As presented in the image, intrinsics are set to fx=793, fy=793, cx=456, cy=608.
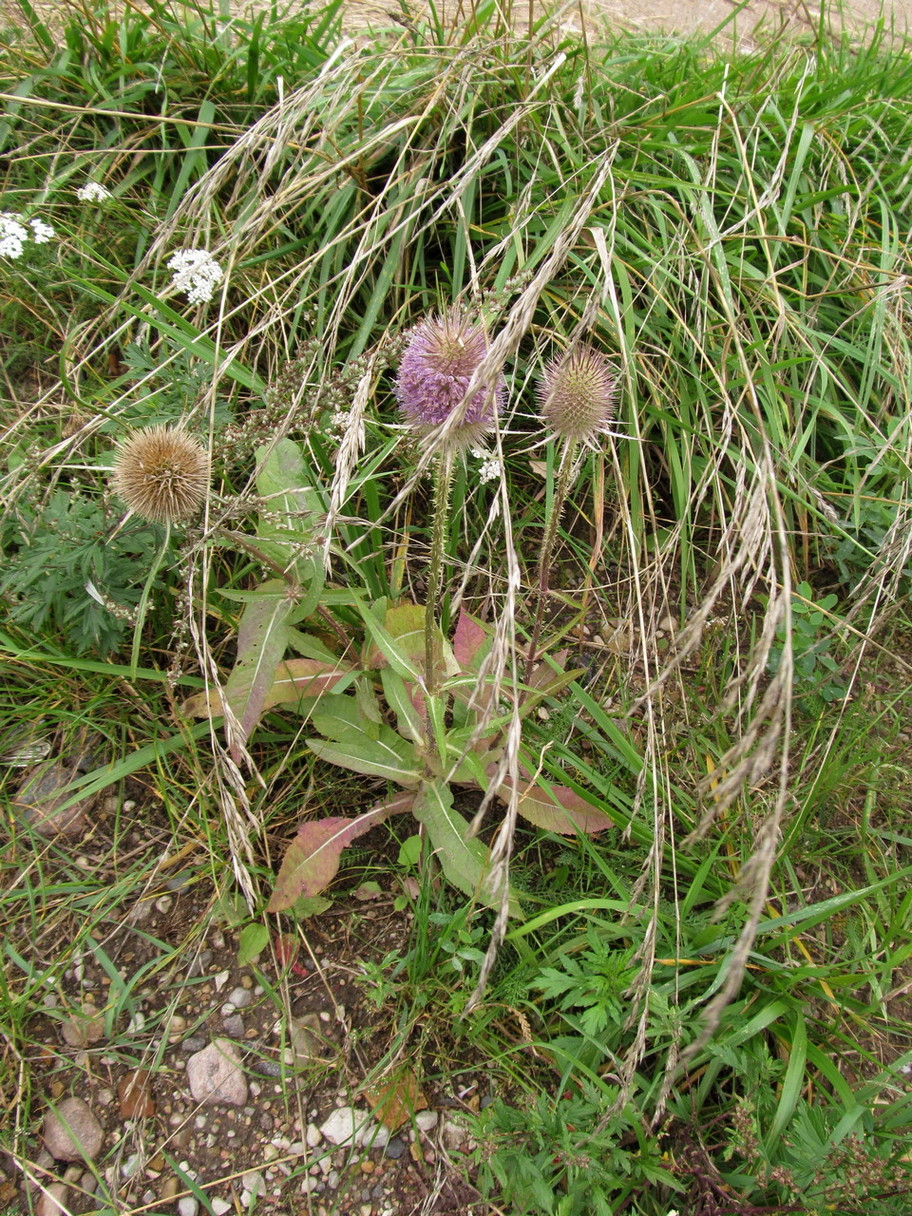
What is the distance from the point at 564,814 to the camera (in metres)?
1.97

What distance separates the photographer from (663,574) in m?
2.37

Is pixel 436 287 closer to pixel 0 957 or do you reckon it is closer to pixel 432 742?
pixel 432 742

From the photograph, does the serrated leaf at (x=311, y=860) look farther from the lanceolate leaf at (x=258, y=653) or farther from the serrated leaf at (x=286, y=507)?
the serrated leaf at (x=286, y=507)

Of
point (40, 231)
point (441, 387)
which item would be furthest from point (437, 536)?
point (40, 231)

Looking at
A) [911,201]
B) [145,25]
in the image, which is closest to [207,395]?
[145,25]

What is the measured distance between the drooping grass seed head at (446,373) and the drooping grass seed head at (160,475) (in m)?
0.51

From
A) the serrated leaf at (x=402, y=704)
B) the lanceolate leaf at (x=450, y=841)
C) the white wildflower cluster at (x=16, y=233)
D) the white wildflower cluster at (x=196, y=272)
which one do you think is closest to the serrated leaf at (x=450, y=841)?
the lanceolate leaf at (x=450, y=841)

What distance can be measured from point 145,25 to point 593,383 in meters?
2.20

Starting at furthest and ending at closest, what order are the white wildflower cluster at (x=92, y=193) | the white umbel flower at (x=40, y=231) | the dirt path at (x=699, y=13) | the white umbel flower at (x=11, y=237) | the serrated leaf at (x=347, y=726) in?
the dirt path at (x=699, y=13), the white wildflower cluster at (x=92, y=193), the white umbel flower at (x=40, y=231), the white umbel flower at (x=11, y=237), the serrated leaf at (x=347, y=726)

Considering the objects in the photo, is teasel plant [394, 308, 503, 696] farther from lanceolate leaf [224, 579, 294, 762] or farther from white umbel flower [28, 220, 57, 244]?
white umbel flower [28, 220, 57, 244]

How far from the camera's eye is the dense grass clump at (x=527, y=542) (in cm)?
167

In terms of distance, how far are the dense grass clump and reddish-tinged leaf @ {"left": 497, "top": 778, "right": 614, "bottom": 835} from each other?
0.01 metres

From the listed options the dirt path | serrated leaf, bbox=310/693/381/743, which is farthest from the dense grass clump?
the dirt path

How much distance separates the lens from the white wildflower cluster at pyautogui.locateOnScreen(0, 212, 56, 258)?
6.99ft
